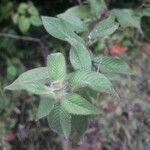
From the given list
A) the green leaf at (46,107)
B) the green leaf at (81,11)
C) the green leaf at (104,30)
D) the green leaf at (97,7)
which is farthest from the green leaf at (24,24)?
the green leaf at (46,107)

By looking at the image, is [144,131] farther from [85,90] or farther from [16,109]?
[85,90]

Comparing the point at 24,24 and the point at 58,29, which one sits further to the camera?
the point at 24,24

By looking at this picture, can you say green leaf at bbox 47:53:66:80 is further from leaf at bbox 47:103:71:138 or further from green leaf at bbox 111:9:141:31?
green leaf at bbox 111:9:141:31

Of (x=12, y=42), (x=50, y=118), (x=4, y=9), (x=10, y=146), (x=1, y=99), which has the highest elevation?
(x=50, y=118)

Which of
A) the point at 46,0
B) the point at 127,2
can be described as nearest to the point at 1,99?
the point at 46,0

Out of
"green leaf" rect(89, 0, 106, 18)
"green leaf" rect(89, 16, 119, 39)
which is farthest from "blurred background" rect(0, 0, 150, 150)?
"green leaf" rect(89, 16, 119, 39)

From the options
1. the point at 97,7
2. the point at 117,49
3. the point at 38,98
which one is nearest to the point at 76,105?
the point at 97,7

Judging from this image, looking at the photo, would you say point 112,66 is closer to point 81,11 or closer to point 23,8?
point 81,11
